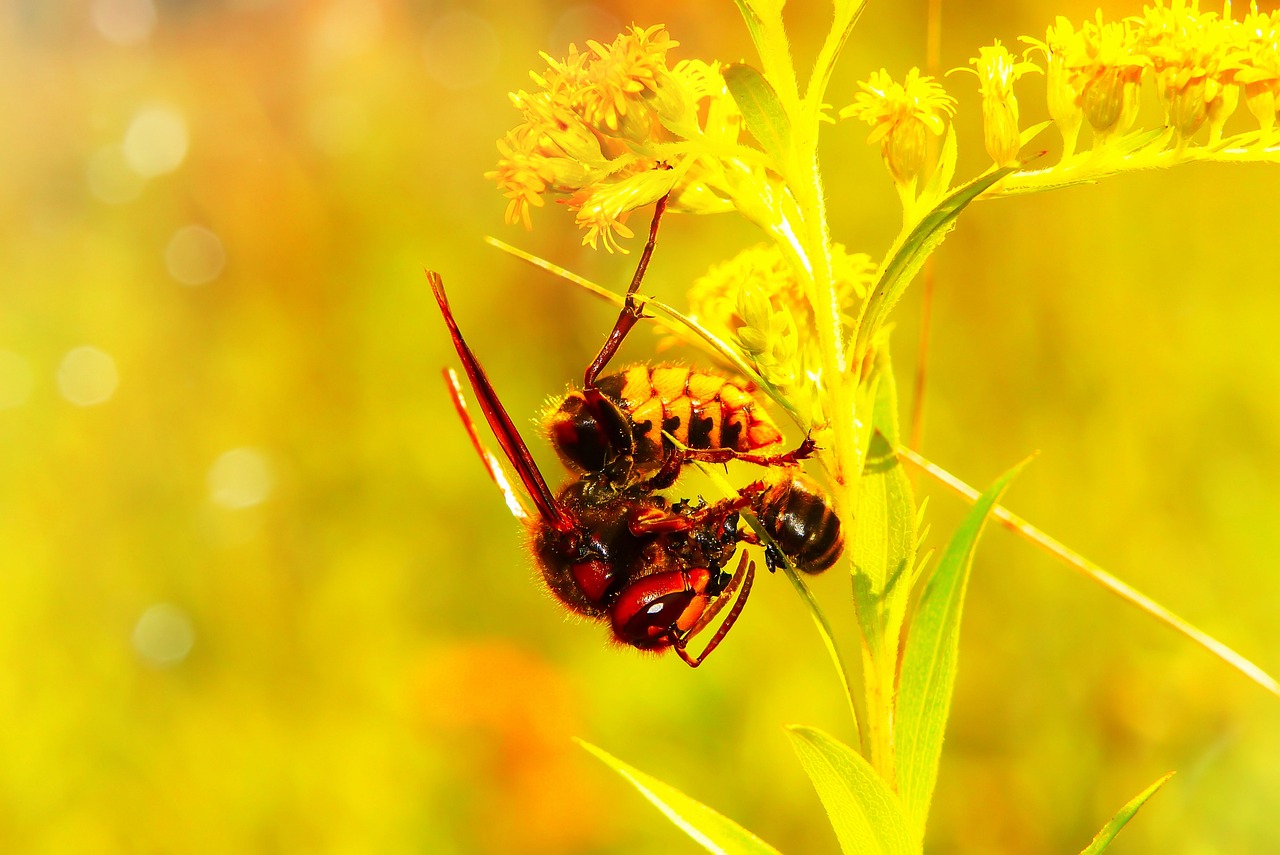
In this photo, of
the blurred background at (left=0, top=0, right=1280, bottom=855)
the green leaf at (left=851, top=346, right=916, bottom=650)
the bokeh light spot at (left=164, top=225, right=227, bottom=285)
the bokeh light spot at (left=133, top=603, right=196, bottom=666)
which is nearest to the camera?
the green leaf at (left=851, top=346, right=916, bottom=650)

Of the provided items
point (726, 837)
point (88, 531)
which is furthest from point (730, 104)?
point (88, 531)

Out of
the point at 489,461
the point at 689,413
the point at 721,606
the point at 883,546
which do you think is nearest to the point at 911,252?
the point at 883,546

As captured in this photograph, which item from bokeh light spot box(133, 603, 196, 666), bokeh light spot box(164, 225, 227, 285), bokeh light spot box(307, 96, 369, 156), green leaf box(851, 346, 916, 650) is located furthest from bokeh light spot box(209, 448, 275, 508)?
green leaf box(851, 346, 916, 650)

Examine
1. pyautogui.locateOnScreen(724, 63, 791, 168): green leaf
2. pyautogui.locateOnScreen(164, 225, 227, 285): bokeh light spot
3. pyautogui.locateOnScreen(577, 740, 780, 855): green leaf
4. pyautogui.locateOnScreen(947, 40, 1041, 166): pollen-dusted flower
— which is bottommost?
pyautogui.locateOnScreen(577, 740, 780, 855): green leaf

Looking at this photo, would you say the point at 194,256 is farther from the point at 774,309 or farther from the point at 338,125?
the point at 774,309

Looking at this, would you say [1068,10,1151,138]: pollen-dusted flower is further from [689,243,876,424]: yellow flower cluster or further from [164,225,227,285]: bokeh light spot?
[164,225,227,285]: bokeh light spot

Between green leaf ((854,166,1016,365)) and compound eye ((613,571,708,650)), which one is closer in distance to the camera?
green leaf ((854,166,1016,365))
